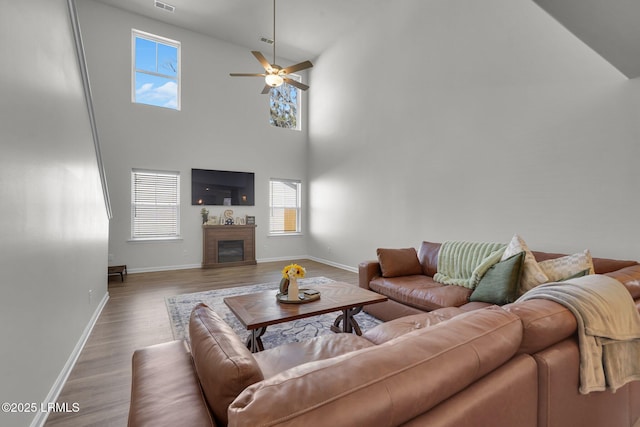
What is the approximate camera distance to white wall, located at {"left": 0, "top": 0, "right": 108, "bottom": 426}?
1347 mm

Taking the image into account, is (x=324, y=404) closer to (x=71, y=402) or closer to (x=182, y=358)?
(x=182, y=358)

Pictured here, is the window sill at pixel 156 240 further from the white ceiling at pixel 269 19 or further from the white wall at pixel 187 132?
the white ceiling at pixel 269 19

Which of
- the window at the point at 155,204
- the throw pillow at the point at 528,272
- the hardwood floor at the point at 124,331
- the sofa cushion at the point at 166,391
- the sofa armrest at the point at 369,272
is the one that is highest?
the window at the point at 155,204

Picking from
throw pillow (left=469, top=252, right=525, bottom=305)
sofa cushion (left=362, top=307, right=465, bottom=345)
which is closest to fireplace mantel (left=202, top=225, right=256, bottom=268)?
sofa cushion (left=362, top=307, right=465, bottom=345)

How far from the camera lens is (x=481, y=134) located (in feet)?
12.0

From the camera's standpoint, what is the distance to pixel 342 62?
6.18m

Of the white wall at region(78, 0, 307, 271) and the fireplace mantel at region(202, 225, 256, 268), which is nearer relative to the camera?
the white wall at region(78, 0, 307, 271)

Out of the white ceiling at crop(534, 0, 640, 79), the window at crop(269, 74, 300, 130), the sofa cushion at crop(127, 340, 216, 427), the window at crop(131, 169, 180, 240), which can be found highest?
the window at crop(269, 74, 300, 130)

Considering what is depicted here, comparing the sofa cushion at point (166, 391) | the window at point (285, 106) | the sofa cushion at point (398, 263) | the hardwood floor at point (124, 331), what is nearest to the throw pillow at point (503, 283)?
the sofa cushion at point (398, 263)

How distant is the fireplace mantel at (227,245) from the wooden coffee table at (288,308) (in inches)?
154

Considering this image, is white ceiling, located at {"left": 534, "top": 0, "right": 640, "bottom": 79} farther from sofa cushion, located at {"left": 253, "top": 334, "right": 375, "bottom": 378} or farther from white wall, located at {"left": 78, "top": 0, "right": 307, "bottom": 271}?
white wall, located at {"left": 78, "top": 0, "right": 307, "bottom": 271}

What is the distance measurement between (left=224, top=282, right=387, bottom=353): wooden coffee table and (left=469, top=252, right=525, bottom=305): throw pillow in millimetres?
893

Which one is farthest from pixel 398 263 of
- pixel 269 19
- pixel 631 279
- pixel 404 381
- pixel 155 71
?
pixel 155 71

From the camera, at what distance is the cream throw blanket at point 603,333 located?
1127 mm
